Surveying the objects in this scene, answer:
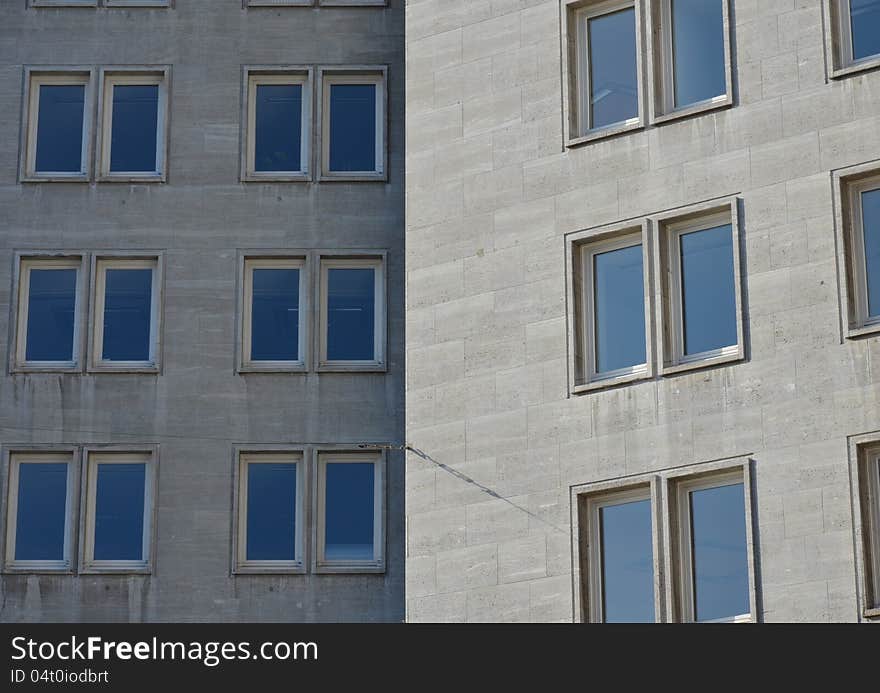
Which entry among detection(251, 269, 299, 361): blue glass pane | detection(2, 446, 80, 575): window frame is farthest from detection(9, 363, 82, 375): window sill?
detection(251, 269, 299, 361): blue glass pane

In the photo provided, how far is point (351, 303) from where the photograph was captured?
1821 inches

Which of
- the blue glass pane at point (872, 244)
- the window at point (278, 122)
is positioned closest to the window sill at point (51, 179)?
the window at point (278, 122)

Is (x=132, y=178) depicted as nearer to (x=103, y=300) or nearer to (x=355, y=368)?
(x=103, y=300)

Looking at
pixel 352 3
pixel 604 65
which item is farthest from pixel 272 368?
pixel 604 65

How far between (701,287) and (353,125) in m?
13.7

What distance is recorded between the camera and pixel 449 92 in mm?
38625

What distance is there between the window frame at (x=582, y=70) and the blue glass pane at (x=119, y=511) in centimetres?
1219

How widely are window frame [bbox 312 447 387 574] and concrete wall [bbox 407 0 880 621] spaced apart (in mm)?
7446

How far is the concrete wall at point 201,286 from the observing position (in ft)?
144
